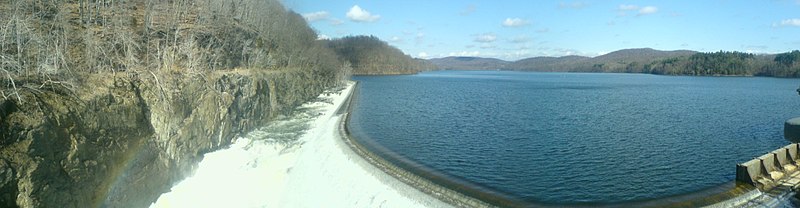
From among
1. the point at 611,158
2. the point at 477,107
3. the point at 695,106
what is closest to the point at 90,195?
the point at 611,158

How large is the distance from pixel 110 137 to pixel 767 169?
24962 millimetres

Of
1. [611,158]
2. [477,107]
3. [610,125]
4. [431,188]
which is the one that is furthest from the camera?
[477,107]

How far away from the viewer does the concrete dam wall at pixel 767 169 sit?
18.1 meters

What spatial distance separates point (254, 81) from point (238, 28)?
890cm

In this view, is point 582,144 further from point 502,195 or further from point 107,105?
point 107,105

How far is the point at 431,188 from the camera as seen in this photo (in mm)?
17641

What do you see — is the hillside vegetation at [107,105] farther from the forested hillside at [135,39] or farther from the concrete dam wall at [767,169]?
the concrete dam wall at [767,169]

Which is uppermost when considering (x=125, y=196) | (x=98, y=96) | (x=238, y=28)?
(x=238, y=28)

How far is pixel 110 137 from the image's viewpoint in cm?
1560

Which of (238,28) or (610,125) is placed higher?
(238,28)

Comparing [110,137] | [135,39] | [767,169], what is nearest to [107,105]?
[110,137]

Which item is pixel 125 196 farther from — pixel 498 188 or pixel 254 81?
pixel 254 81

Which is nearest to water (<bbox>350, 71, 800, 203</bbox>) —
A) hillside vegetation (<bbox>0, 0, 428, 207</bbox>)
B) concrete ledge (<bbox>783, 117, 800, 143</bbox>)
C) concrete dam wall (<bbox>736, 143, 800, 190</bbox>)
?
concrete ledge (<bbox>783, 117, 800, 143</bbox>)

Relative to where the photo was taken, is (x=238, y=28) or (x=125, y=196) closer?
(x=125, y=196)
